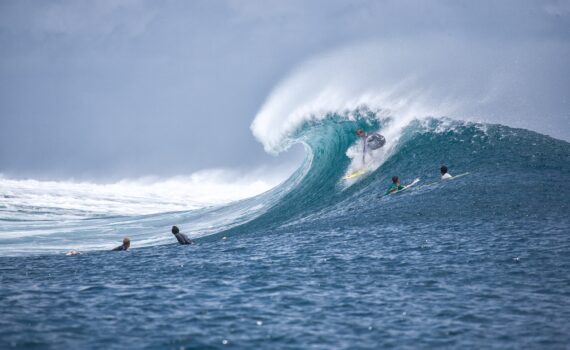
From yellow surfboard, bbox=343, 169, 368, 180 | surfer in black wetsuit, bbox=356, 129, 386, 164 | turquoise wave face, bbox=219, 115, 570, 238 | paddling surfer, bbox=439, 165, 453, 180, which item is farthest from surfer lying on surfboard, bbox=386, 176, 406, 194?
surfer in black wetsuit, bbox=356, 129, 386, 164

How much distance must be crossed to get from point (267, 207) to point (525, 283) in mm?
15243

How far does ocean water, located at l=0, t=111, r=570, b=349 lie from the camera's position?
6445 mm

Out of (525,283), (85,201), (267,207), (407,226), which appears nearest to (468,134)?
(267,207)

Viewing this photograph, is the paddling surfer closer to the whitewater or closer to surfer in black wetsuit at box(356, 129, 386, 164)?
the whitewater

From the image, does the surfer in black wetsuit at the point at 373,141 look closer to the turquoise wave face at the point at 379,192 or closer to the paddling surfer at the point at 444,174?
the turquoise wave face at the point at 379,192

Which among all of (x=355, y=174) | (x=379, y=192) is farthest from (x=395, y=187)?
(x=355, y=174)

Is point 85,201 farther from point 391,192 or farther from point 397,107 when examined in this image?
point 391,192

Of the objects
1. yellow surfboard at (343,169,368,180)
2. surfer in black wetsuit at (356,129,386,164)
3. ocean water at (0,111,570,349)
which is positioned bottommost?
ocean water at (0,111,570,349)

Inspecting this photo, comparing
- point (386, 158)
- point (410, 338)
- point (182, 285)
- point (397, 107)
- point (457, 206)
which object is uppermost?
point (397, 107)

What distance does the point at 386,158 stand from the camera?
21.0 metres

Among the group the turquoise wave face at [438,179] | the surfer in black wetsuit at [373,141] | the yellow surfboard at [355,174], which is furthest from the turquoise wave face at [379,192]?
the surfer in black wetsuit at [373,141]

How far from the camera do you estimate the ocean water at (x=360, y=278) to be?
6445mm

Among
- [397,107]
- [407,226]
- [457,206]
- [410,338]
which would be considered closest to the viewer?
[410,338]

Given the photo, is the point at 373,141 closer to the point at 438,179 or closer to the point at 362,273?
the point at 438,179
